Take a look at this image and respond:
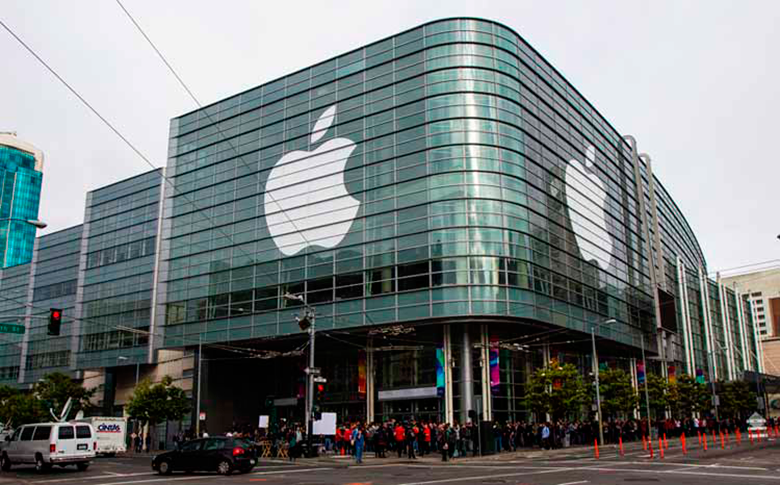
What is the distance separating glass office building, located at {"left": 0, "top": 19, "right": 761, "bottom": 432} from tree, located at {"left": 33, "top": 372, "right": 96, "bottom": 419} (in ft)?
8.64

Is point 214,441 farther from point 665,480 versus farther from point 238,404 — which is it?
point 238,404

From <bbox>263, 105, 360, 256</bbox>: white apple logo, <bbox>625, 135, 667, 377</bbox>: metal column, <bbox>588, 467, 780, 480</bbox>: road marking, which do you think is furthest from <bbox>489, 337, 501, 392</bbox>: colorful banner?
<bbox>625, 135, 667, 377</bbox>: metal column

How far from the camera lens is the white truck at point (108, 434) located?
147 feet

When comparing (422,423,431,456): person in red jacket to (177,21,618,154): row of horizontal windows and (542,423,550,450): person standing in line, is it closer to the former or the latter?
(542,423,550,450): person standing in line

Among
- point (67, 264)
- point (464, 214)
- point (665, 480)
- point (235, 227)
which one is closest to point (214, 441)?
point (665, 480)

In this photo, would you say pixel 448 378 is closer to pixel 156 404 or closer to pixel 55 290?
pixel 156 404

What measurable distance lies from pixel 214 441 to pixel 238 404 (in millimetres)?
38057

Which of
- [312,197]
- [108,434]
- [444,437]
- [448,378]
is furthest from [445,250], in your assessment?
[108,434]

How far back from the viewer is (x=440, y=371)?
4775 cm

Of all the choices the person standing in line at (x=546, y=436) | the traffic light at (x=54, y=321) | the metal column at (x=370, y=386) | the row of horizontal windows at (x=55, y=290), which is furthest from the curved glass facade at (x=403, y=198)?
the traffic light at (x=54, y=321)

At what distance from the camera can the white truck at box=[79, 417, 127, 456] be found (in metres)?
44.7

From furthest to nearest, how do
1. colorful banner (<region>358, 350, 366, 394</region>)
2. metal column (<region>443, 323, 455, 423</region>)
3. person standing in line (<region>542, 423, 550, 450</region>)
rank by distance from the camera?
colorful banner (<region>358, 350, 366, 394</region>) → metal column (<region>443, 323, 455, 423</region>) → person standing in line (<region>542, 423, 550, 450</region>)

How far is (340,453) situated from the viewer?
135 ft

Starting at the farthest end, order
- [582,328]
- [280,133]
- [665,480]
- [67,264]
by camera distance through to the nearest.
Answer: [67,264] → [280,133] → [582,328] → [665,480]
